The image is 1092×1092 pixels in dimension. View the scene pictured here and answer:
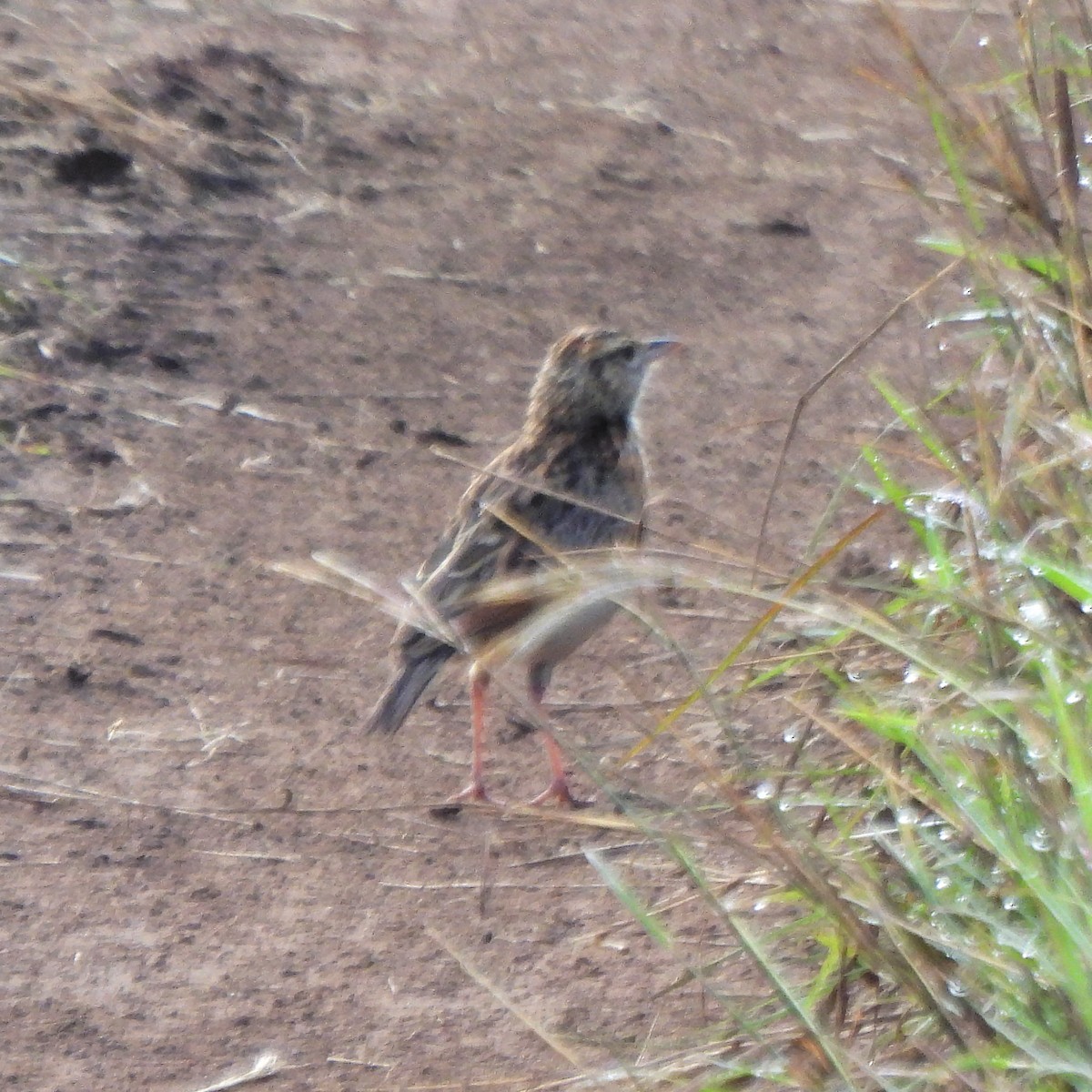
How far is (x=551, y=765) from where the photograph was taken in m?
5.58

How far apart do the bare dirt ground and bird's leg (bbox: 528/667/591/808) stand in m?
0.09

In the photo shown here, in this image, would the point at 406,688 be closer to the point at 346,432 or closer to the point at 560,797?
the point at 560,797

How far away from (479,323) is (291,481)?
1.44 meters

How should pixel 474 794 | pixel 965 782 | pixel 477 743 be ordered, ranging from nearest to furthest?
pixel 965 782
pixel 474 794
pixel 477 743

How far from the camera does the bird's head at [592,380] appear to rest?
6164mm

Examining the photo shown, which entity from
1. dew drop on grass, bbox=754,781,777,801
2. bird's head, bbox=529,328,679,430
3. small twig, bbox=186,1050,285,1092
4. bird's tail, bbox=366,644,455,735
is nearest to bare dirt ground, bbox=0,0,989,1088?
small twig, bbox=186,1050,285,1092

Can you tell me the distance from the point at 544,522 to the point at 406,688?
64 cm

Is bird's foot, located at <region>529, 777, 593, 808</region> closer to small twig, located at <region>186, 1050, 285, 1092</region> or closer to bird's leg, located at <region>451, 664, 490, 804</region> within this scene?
bird's leg, located at <region>451, 664, 490, 804</region>

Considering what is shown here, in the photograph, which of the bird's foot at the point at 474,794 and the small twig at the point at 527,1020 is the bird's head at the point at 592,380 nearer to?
the bird's foot at the point at 474,794

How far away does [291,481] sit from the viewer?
6988 millimetres

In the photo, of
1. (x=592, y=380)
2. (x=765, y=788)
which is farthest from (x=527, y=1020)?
(x=592, y=380)

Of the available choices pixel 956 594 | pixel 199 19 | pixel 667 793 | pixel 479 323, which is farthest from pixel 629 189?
pixel 956 594

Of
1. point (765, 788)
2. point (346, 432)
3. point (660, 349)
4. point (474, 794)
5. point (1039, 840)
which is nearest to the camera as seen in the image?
point (1039, 840)

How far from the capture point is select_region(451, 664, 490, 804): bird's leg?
5320 mm
